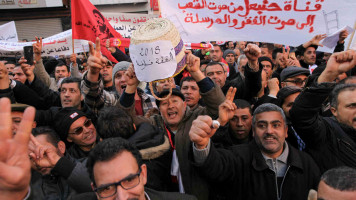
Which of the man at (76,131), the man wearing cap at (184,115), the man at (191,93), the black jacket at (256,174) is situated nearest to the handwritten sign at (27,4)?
the man at (191,93)

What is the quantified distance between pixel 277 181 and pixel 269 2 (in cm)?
216

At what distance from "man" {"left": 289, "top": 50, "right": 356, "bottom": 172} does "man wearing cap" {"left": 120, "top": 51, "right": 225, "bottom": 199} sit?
78 centimetres

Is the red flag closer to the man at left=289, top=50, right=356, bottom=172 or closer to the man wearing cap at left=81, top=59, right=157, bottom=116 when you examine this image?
the man wearing cap at left=81, top=59, right=157, bottom=116

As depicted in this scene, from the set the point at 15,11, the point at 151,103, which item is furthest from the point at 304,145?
the point at 15,11

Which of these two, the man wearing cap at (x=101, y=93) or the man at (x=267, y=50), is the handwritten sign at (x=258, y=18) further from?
the man at (x=267, y=50)

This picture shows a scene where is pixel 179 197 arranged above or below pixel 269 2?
below

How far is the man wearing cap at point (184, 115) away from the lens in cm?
Answer: 237

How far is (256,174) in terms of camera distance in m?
2.17

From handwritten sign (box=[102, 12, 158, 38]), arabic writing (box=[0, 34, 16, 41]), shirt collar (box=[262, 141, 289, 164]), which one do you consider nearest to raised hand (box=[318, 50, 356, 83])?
shirt collar (box=[262, 141, 289, 164])

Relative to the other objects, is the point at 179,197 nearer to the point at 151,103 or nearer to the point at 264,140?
the point at 264,140

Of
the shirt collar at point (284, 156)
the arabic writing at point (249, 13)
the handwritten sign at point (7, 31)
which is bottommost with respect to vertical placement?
the shirt collar at point (284, 156)

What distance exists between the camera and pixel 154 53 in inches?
85.3

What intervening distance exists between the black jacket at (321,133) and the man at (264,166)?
145 millimetres

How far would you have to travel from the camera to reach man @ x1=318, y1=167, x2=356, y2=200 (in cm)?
157
